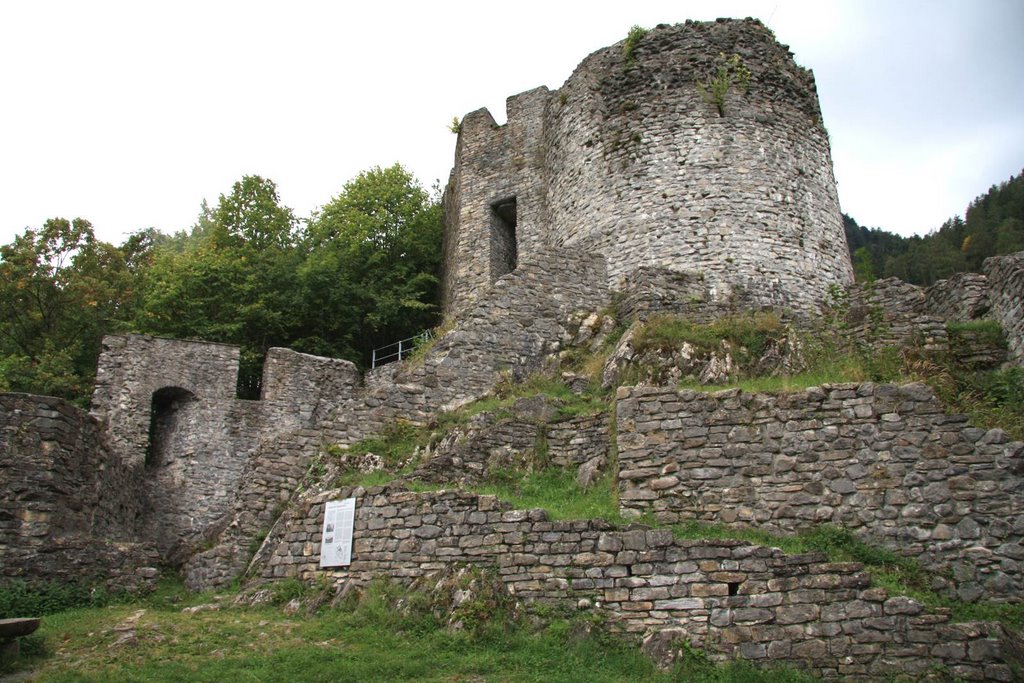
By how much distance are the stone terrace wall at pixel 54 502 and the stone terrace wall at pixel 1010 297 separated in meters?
12.5

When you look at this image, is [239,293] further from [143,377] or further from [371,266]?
[143,377]

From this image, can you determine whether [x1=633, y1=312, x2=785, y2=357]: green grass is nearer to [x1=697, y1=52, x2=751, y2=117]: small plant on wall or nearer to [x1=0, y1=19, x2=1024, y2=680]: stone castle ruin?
[x1=0, y1=19, x2=1024, y2=680]: stone castle ruin

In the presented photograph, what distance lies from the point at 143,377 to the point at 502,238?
10272mm

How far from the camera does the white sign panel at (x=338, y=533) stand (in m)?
10.8

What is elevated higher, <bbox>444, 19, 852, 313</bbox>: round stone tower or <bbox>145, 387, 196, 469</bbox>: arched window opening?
<bbox>444, 19, 852, 313</bbox>: round stone tower

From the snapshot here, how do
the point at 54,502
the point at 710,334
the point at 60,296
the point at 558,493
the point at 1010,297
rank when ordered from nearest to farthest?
the point at 558,493
the point at 54,502
the point at 1010,297
the point at 710,334
the point at 60,296

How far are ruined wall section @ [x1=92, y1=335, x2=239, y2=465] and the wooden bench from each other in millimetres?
10997

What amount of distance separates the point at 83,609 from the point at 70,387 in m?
12.2

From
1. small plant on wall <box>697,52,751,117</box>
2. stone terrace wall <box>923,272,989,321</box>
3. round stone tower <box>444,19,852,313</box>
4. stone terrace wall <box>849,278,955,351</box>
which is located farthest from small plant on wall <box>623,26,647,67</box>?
stone terrace wall <box>923,272,989,321</box>

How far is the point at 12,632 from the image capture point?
26.2 ft

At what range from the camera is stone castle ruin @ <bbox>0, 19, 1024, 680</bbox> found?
8570 millimetres

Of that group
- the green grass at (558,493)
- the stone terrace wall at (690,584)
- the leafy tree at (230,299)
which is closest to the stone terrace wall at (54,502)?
the stone terrace wall at (690,584)

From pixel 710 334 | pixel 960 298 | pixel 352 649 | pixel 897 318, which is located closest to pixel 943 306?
pixel 960 298

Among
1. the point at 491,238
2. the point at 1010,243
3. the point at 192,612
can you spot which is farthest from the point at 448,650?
the point at 1010,243
